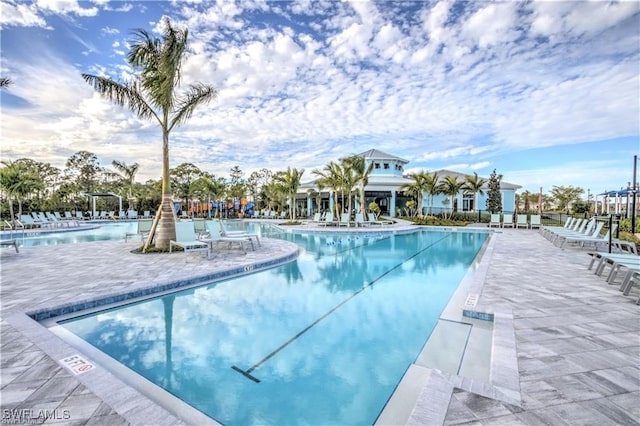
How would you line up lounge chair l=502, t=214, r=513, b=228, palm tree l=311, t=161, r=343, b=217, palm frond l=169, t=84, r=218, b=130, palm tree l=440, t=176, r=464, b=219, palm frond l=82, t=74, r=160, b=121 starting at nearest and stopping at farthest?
1. palm frond l=82, t=74, r=160, b=121
2. palm frond l=169, t=84, r=218, b=130
3. lounge chair l=502, t=214, r=513, b=228
4. palm tree l=311, t=161, r=343, b=217
5. palm tree l=440, t=176, r=464, b=219

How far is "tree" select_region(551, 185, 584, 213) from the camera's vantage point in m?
40.8

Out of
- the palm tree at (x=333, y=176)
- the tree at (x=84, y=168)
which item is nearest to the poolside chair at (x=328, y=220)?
the palm tree at (x=333, y=176)

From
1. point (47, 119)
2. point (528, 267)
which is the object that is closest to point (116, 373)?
point (528, 267)

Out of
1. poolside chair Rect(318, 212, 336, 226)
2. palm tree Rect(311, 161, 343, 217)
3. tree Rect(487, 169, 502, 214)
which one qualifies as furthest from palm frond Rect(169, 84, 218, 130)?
tree Rect(487, 169, 502, 214)

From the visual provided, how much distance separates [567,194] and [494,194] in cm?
2387

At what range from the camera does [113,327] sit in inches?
171

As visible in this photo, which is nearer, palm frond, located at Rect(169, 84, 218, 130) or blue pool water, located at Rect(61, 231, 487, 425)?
blue pool water, located at Rect(61, 231, 487, 425)

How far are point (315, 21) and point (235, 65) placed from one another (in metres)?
3.77

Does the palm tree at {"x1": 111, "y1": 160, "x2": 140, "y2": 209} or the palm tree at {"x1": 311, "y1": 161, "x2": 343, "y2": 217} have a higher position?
the palm tree at {"x1": 111, "y1": 160, "x2": 140, "y2": 209}

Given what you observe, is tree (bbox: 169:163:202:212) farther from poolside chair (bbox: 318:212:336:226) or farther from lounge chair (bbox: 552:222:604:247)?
lounge chair (bbox: 552:222:604:247)

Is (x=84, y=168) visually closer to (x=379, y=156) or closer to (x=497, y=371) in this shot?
(x=379, y=156)

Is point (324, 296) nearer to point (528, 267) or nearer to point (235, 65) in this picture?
point (528, 267)

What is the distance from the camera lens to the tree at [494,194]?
25.9 m

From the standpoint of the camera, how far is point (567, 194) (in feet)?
135
